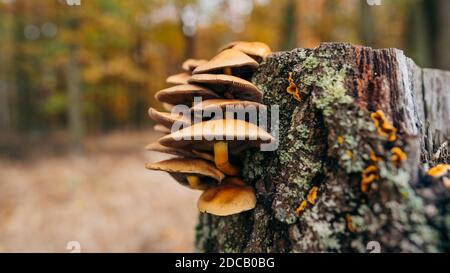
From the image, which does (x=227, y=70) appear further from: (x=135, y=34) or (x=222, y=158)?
(x=135, y=34)

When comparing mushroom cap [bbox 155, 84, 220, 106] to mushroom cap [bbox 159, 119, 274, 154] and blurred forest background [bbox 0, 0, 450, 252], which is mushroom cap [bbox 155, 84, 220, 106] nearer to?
mushroom cap [bbox 159, 119, 274, 154]

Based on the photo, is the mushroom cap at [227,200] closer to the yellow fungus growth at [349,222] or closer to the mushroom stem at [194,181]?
the mushroom stem at [194,181]

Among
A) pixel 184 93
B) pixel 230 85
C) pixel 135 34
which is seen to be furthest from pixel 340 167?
pixel 135 34

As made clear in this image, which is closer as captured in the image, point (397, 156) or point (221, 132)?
point (397, 156)

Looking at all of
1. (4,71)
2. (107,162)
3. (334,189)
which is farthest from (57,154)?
(334,189)

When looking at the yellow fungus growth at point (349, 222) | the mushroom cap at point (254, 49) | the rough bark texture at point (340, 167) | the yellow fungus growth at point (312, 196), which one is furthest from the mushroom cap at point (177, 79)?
the yellow fungus growth at point (349, 222)

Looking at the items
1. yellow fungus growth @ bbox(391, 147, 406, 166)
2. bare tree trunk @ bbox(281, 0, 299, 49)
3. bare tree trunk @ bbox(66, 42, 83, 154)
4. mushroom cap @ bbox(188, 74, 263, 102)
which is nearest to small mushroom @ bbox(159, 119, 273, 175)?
mushroom cap @ bbox(188, 74, 263, 102)

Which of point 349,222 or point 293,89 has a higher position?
point 293,89
